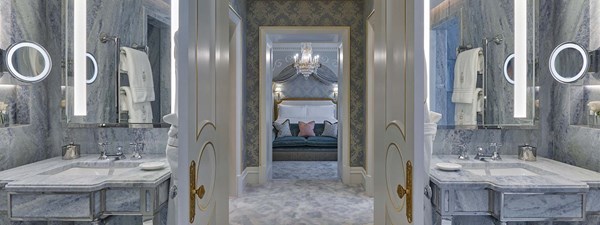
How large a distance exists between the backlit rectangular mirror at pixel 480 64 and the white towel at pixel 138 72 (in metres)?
2.04

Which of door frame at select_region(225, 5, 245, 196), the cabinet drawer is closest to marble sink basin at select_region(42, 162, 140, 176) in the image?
door frame at select_region(225, 5, 245, 196)

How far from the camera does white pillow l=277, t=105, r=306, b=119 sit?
7953 mm

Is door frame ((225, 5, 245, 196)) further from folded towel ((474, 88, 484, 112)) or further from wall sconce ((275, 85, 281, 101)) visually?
wall sconce ((275, 85, 281, 101))

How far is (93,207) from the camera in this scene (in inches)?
67.9

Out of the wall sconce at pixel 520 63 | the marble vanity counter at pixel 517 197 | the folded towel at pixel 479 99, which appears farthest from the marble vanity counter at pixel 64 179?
the wall sconce at pixel 520 63

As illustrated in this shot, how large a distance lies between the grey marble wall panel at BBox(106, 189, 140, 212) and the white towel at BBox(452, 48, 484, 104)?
2.15 m

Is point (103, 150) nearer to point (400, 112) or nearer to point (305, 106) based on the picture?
point (400, 112)

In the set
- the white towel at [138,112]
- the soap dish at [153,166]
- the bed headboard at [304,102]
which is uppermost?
the bed headboard at [304,102]

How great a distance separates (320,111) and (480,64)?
18.4 feet

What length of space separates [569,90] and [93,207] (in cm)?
282

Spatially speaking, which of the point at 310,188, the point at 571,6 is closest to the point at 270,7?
the point at 310,188

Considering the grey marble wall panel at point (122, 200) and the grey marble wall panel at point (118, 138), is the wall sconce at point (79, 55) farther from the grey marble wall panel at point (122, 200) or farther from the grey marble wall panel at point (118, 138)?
the grey marble wall panel at point (122, 200)

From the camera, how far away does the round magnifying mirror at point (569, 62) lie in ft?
6.93

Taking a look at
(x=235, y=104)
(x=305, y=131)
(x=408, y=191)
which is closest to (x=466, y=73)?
(x=408, y=191)
